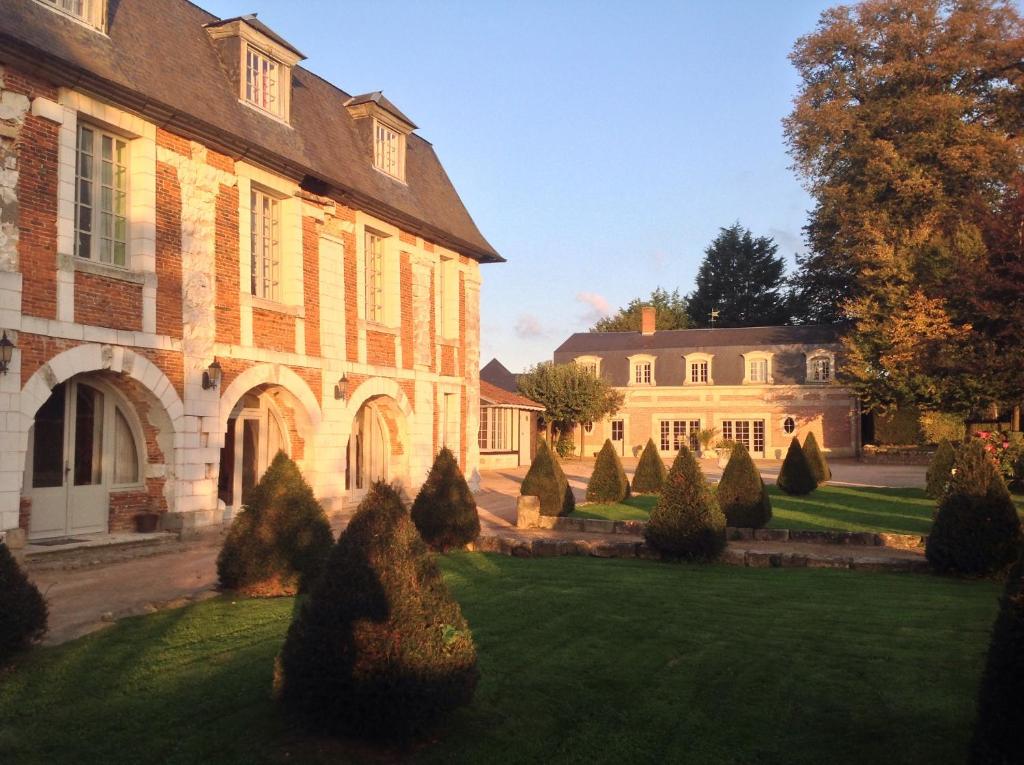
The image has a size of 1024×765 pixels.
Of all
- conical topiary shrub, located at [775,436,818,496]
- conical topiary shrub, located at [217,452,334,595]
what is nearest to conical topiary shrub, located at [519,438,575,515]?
conical topiary shrub, located at [775,436,818,496]

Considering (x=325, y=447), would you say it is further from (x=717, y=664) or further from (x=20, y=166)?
(x=717, y=664)

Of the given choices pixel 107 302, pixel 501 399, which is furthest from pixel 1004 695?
pixel 501 399

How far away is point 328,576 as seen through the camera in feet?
15.6

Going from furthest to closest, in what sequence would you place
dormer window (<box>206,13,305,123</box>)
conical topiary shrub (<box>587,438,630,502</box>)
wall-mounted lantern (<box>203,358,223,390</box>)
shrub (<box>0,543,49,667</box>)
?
conical topiary shrub (<box>587,438,630,502</box>)
dormer window (<box>206,13,305,123</box>)
wall-mounted lantern (<box>203,358,223,390</box>)
shrub (<box>0,543,49,667</box>)

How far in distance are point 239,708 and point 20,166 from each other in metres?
8.14

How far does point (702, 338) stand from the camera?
47281 mm

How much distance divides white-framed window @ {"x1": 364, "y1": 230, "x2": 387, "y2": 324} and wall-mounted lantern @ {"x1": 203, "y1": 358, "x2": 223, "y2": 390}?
15.7 feet

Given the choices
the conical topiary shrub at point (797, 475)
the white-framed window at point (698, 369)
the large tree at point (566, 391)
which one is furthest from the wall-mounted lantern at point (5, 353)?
the white-framed window at point (698, 369)

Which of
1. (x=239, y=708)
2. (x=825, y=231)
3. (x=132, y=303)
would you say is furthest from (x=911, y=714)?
(x=825, y=231)

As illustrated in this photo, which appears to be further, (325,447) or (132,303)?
(325,447)

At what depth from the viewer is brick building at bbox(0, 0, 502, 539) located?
35.0 feet

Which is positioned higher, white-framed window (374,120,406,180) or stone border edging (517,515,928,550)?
white-framed window (374,120,406,180)

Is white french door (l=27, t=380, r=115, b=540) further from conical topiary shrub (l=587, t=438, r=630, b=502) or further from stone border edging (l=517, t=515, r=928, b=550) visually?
conical topiary shrub (l=587, t=438, r=630, b=502)

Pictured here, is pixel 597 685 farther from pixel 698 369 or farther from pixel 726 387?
pixel 698 369
